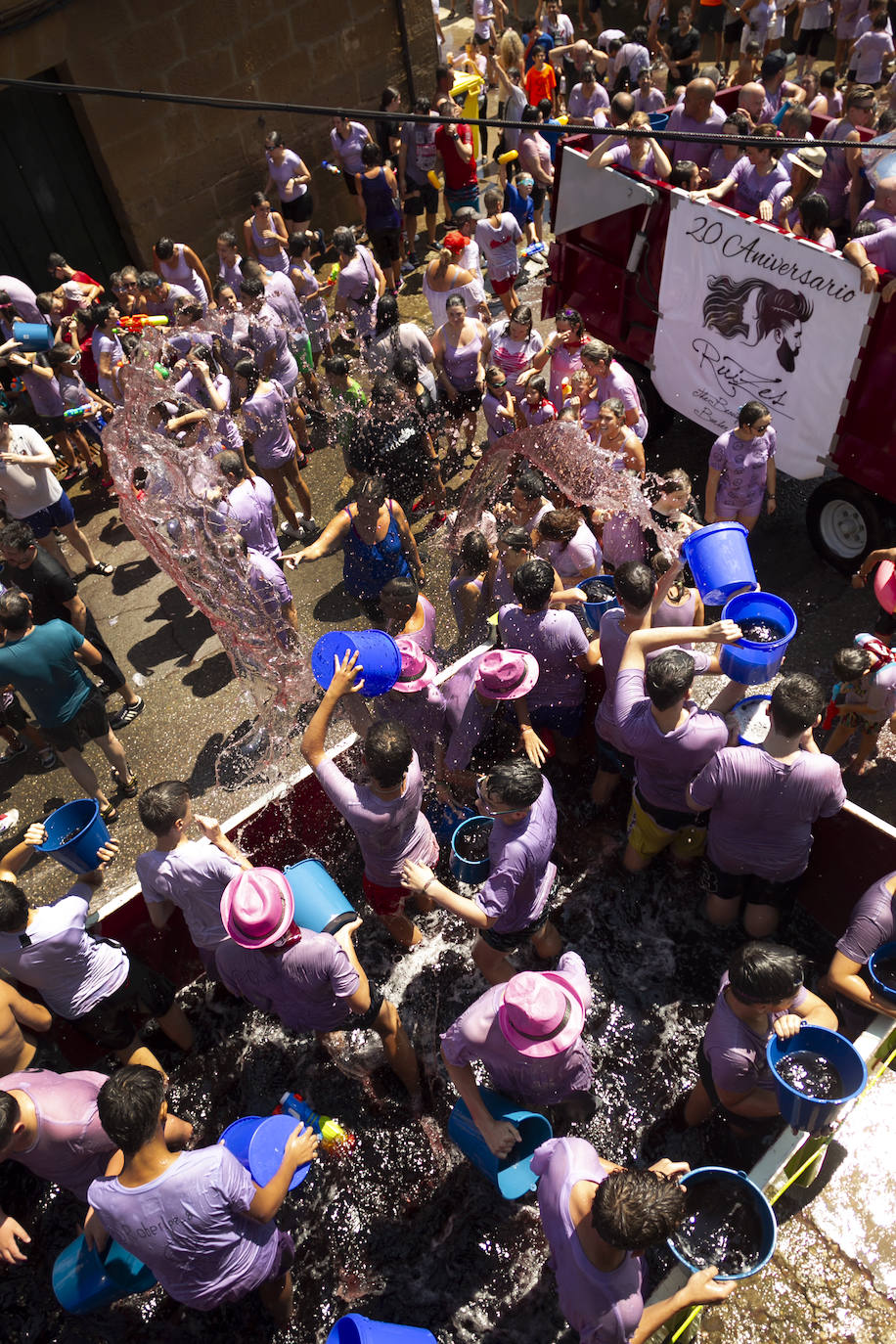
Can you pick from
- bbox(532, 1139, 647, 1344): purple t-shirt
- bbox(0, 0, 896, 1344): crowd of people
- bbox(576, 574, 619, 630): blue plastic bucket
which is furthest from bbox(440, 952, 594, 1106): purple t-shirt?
bbox(576, 574, 619, 630): blue plastic bucket

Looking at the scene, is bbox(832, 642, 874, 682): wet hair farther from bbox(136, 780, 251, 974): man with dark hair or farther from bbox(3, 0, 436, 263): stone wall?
bbox(3, 0, 436, 263): stone wall

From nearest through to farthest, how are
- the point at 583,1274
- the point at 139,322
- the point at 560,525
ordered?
the point at 583,1274
the point at 560,525
the point at 139,322

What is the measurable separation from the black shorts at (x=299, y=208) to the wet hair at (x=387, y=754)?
1018 centimetres

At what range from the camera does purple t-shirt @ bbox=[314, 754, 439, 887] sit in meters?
4.20

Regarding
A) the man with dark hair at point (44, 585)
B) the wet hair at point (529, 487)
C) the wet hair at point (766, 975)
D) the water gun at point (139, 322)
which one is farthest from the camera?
the water gun at point (139, 322)

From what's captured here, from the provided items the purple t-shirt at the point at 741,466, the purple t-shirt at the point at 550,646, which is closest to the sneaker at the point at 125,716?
the purple t-shirt at the point at 550,646

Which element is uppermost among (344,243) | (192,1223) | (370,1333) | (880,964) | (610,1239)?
(344,243)

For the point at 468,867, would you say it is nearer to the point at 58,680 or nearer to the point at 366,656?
the point at 366,656

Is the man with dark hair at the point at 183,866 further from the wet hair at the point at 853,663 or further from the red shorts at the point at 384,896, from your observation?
the wet hair at the point at 853,663

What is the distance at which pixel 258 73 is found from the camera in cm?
1166

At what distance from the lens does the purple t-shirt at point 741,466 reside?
637 cm

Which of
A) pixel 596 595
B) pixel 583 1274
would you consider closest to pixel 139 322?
pixel 596 595

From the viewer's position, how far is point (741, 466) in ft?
21.0

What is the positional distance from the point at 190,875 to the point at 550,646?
2191 mm
